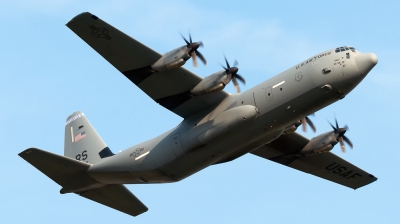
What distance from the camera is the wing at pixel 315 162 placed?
43656 mm

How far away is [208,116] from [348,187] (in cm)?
1198

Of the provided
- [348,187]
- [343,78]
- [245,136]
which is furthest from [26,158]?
[348,187]

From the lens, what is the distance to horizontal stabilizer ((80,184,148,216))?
42.3 metres

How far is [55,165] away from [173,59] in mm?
8494

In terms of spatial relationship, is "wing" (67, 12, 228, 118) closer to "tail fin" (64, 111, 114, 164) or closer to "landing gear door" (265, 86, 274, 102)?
"landing gear door" (265, 86, 274, 102)

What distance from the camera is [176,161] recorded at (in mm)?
38688

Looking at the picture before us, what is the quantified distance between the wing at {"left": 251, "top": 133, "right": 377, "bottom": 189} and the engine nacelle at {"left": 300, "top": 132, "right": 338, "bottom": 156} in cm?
36

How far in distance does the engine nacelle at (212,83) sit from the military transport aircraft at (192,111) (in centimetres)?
5

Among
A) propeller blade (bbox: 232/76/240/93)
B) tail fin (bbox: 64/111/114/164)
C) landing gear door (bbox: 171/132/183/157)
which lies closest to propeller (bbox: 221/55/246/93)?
propeller blade (bbox: 232/76/240/93)

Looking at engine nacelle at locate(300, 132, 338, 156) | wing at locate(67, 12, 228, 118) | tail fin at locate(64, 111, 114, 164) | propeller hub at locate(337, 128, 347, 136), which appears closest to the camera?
wing at locate(67, 12, 228, 118)

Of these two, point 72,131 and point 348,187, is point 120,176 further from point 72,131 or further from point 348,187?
point 348,187

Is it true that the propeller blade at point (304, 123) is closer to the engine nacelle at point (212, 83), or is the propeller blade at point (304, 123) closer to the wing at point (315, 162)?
the wing at point (315, 162)

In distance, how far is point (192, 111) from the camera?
39.4 metres

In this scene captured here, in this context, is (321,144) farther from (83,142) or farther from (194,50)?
(83,142)
